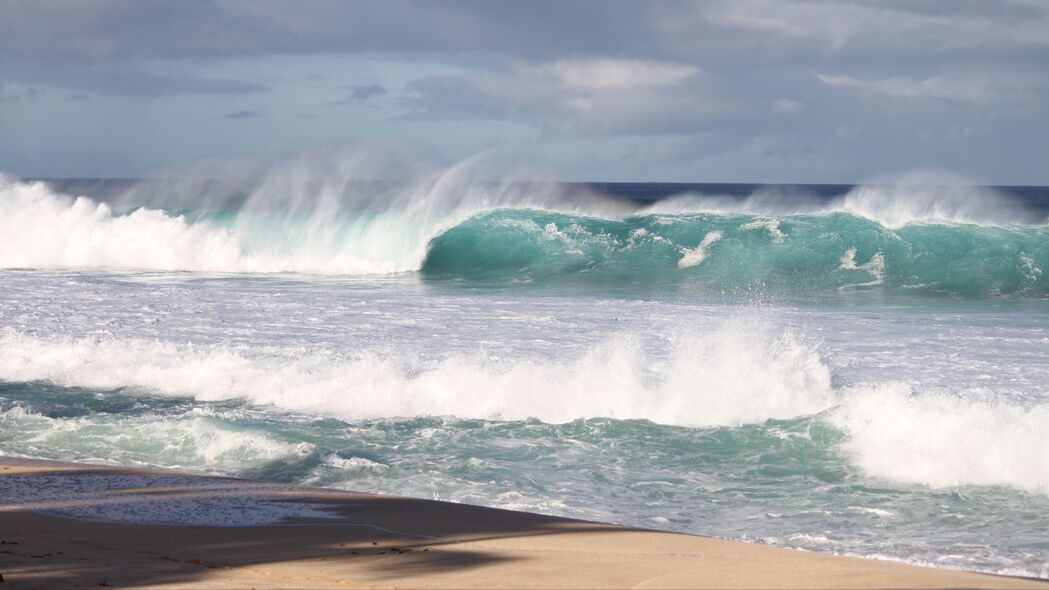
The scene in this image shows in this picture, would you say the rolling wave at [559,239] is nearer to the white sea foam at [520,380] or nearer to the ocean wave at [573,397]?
the white sea foam at [520,380]

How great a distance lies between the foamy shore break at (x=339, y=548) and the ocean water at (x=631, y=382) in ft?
3.25

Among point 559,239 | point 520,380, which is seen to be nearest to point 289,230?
point 559,239

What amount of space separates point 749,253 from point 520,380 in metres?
16.4

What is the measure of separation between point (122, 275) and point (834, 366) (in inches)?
761

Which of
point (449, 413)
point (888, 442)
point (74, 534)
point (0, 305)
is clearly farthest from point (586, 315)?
point (74, 534)

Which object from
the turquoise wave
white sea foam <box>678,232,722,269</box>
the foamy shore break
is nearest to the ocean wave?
the foamy shore break

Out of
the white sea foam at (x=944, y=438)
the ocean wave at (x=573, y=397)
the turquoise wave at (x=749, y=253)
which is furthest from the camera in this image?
the turquoise wave at (x=749, y=253)

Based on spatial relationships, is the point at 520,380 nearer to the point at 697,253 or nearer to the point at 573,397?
the point at 573,397

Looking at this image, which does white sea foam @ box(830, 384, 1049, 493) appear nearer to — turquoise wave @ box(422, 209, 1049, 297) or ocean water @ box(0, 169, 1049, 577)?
ocean water @ box(0, 169, 1049, 577)

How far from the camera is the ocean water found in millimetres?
8320

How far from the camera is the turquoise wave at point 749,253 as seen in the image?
23844 millimetres

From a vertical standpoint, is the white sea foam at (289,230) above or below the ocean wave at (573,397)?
above

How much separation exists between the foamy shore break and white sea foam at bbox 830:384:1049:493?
3033mm

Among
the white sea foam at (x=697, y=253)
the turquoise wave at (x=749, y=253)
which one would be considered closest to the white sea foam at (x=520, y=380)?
the turquoise wave at (x=749, y=253)
